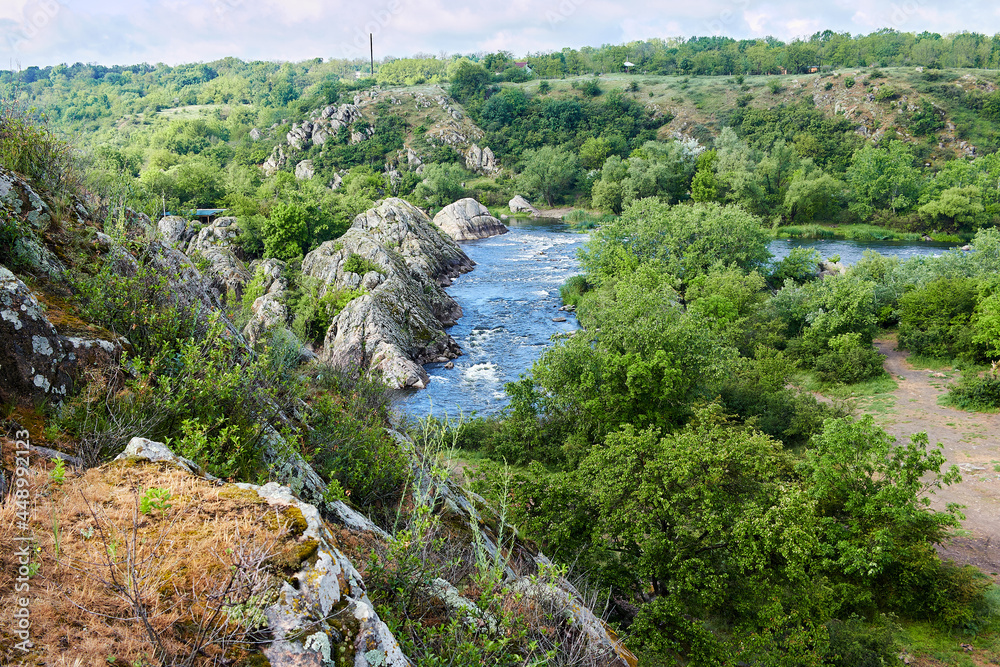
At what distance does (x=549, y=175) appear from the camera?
293ft

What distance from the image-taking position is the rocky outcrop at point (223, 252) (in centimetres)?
3756

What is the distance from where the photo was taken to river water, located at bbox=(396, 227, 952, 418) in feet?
93.1

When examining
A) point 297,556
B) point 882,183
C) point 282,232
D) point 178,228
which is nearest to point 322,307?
point 282,232

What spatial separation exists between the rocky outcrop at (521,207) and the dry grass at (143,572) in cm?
8405

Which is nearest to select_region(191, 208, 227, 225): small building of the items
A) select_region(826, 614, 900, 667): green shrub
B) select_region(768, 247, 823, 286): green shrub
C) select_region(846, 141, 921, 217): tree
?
select_region(768, 247, 823, 286): green shrub

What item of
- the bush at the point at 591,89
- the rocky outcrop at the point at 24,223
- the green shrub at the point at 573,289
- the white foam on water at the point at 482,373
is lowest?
the white foam on water at the point at 482,373

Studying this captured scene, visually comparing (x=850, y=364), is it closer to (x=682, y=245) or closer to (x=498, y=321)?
(x=682, y=245)

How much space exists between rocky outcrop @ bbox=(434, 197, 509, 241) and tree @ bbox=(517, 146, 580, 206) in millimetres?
21027

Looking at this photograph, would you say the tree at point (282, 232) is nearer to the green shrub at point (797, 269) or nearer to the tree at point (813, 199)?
the green shrub at point (797, 269)

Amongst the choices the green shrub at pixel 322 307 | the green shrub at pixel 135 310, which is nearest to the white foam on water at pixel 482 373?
the green shrub at pixel 322 307

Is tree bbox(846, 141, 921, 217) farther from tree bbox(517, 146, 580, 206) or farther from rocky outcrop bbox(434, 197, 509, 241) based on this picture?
rocky outcrop bbox(434, 197, 509, 241)

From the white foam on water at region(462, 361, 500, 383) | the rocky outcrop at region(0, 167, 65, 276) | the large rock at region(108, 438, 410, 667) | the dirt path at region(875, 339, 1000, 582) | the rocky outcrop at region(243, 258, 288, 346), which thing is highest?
the rocky outcrop at region(0, 167, 65, 276)

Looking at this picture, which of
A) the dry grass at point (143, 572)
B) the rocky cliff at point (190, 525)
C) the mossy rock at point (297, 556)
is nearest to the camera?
the dry grass at point (143, 572)

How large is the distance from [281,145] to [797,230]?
9136 cm
